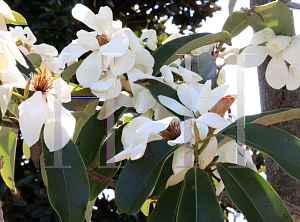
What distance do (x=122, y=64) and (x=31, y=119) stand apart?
17 centimetres

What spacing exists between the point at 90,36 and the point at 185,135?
239 millimetres

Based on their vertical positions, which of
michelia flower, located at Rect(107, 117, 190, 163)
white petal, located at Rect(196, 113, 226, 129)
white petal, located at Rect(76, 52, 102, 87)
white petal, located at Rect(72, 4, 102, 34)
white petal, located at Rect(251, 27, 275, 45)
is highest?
white petal, located at Rect(72, 4, 102, 34)

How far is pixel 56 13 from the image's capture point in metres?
2.02

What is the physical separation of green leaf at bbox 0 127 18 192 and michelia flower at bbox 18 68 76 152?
0.22 metres

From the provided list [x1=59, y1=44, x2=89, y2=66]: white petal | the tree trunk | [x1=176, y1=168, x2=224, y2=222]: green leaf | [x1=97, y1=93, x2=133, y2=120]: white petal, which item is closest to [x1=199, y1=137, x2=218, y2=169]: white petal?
[x1=176, y1=168, x2=224, y2=222]: green leaf

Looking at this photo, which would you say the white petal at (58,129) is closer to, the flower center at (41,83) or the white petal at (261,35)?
the flower center at (41,83)

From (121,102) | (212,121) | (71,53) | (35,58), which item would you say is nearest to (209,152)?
(212,121)

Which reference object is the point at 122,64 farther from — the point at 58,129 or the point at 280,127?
the point at 280,127

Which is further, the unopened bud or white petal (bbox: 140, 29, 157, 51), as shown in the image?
white petal (bbox: 140, 29, 157, 51)

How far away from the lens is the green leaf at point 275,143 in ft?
1.38

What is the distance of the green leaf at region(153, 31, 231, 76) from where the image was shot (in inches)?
22.2

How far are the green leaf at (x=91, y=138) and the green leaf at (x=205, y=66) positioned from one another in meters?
0.16

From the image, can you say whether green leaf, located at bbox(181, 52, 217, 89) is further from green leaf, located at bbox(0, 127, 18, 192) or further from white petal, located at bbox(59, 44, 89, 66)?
green leaf, located at bbox(0, 127, 18, 192)

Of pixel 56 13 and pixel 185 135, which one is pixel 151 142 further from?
pixel 56 13
